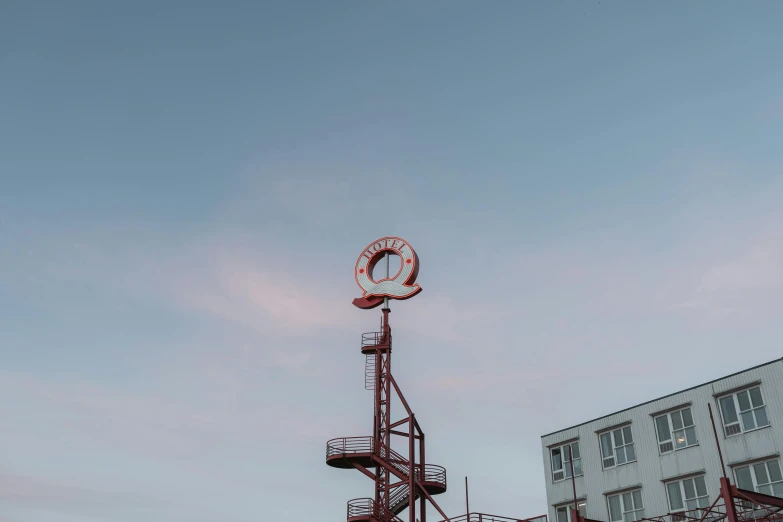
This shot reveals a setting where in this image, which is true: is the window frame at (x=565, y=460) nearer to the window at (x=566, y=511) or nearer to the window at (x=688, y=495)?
the window at (x=566, y=511)

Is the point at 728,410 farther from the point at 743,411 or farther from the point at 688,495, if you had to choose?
the point at 688,495

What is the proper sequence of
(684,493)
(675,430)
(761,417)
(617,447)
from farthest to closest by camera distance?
1. (617,447)
2. (675,430)
3. (684,493)
4. (761,417)

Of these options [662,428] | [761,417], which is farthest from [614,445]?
[761,417]

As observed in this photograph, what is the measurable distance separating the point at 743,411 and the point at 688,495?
6.04 meters

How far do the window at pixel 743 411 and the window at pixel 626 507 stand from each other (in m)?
7.45

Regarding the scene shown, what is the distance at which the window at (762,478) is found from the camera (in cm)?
4066

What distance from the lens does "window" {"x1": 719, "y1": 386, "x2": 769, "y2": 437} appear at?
140 feet

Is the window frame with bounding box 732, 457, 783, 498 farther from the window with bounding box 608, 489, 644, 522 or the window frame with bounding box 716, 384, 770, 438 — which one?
the window with bounding box 608, 489, 644, 522

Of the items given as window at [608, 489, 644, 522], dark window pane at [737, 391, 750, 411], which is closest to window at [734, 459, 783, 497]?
dark window pane at [737, 391, 750, 411]

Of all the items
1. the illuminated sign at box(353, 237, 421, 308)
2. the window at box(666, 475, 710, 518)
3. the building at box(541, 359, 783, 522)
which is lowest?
the window at box(666, 475, 710, 518)

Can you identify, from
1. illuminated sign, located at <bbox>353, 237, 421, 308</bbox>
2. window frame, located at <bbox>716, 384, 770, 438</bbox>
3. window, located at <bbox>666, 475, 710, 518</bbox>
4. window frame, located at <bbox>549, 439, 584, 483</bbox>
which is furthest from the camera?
illuminated sign, located at <bbox>353, 237, 421, 308</bbox>

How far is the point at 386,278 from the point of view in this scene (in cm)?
6178

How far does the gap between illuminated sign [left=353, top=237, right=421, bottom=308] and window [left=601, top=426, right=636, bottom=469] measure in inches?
724

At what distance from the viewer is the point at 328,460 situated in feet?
182
